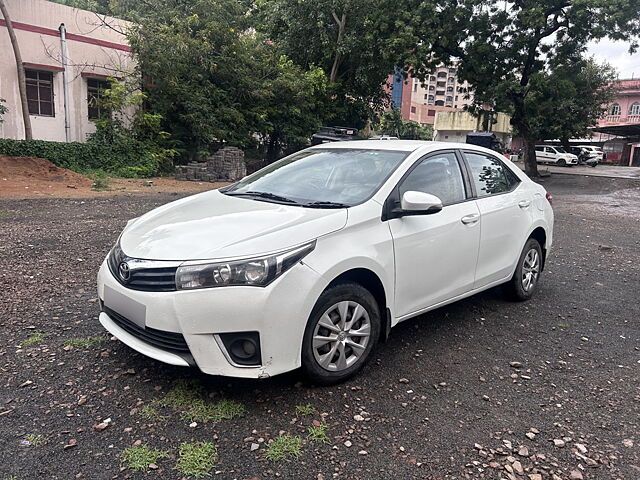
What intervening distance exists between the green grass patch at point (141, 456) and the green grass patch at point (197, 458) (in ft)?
0.33

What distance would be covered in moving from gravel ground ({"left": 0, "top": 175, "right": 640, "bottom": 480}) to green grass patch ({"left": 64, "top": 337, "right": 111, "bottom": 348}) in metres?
0.01

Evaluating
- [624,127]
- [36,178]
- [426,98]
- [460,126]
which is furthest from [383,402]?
[426,98]

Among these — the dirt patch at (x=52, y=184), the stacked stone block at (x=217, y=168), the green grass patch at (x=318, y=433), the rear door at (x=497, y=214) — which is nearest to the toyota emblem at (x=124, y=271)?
the green grass patch at (x=318, y=433)

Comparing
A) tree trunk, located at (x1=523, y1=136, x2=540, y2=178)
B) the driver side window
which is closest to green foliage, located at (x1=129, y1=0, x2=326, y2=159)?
tree trunk, located at (x1=523, y1=136, x2=540, y2=178)

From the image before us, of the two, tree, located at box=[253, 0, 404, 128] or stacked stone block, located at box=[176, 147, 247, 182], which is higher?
tree, located at box=[253, 0, 404, 128]

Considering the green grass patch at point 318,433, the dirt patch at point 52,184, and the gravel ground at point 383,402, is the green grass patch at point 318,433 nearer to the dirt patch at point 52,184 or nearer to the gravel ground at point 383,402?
the gravel ground at point 383,402

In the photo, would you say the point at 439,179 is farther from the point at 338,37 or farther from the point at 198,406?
the point at 338,37

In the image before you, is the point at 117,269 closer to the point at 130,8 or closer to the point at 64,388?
the point at 64,388

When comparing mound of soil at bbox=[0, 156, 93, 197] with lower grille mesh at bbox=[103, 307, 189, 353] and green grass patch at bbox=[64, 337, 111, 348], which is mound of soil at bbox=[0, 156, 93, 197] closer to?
green grass patch at bbox=[64, 337, 111, 348]

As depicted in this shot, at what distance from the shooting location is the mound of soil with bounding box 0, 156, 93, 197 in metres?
13.0

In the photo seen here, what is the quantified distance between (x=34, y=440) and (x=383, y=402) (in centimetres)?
192

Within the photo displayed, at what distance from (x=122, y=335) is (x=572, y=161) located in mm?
41026

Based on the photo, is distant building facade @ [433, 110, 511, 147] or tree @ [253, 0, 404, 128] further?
distant building facade @ [433, 110, 511, 147]

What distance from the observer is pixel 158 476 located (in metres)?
2.32
